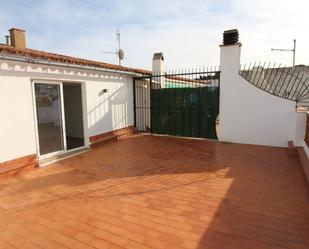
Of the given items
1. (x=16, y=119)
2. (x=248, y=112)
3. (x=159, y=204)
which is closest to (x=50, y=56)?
(x=16, y=119)

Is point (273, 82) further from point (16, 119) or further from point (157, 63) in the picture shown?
point (16, 119)

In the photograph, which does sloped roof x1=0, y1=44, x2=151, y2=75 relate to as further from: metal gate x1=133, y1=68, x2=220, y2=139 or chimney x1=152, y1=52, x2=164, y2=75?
chimney x1=152, y1=52, x2=164, y2=75

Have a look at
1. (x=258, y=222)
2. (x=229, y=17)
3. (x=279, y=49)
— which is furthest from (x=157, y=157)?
(x=279, y=49)

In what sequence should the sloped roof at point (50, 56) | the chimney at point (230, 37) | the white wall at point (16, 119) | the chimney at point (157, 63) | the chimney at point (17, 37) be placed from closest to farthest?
the sloped roof at point (50, 56) → the white wall at point (16, 119) → the chimney at point (17, 37) → the chimney at point (230, 37) → the chimney at point (157, 63)

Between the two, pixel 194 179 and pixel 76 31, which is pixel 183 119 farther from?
pixel 76 31

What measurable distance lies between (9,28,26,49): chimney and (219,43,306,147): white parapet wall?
649 centimetres

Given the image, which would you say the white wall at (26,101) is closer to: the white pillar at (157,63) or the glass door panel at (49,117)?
the glass door panel at (49,117)

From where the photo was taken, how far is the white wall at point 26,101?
5133mm

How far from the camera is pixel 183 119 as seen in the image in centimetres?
915

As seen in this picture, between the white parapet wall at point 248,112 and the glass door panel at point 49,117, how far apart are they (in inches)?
221

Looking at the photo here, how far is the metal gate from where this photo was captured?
8.38m

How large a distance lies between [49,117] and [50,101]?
1.55 ft

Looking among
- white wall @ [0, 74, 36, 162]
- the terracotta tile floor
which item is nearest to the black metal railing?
the terracotta tile floor

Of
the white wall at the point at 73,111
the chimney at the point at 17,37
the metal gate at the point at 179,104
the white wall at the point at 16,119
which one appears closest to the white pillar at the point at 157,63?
the metal gate at the point at 179,104
